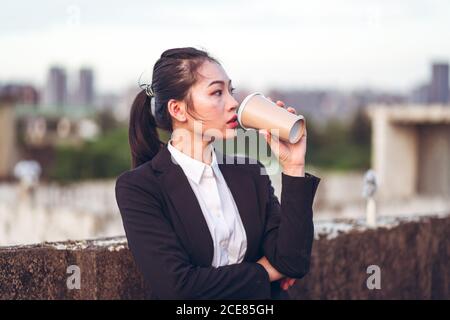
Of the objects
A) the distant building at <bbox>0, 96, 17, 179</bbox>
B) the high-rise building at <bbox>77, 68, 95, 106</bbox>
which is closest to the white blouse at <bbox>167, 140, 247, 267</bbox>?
the distant building at <bbox>0, 96, 17, 179</bbox>

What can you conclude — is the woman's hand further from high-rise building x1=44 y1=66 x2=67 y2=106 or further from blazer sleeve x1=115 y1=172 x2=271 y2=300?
high-rise building x1=44 y1=66 x2=67 y2=106

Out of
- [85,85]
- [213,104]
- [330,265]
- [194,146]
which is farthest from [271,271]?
[85,85]

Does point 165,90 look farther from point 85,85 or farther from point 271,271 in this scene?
point 85,85

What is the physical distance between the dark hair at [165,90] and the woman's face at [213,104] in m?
0.03

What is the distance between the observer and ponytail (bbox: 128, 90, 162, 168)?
10.3 ft

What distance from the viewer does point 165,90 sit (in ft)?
9.60

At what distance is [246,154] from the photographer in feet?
11.3

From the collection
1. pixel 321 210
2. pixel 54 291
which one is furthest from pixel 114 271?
pixel 321 210

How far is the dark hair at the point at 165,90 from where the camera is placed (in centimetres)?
288

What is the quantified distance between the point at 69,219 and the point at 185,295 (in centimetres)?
872

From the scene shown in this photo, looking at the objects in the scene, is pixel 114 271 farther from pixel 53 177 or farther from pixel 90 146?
pixel 90 146

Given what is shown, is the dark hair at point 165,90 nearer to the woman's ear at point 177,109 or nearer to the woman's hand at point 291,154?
the woman's ear at point 177,109

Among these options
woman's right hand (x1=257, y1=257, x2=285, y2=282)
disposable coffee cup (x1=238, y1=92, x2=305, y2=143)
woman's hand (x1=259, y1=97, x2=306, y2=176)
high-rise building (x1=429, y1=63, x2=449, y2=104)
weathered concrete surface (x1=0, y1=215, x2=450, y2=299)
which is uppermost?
high-rise building (x1=429, y1=63, x2=449, y2=104)

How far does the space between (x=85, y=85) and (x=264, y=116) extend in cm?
5081
